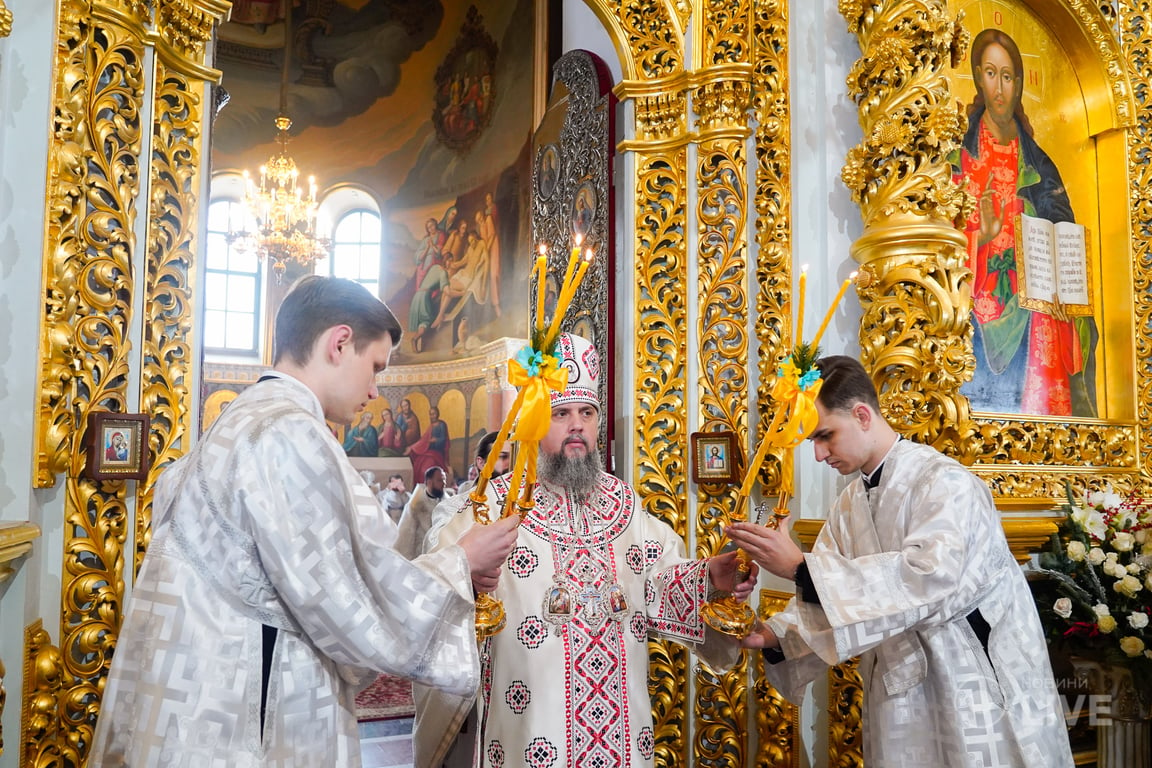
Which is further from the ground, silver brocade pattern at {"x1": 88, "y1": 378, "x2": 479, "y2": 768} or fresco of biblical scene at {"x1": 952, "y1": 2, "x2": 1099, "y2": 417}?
fresco of biblical scene at {"x1": 952, "y1": 2, "x2": 1099, "y2": 417}

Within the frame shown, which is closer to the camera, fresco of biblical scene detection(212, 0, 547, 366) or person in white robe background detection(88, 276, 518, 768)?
person in white robe background detection(88, 276, 518, 768)

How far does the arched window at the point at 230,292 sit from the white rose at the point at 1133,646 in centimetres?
1448

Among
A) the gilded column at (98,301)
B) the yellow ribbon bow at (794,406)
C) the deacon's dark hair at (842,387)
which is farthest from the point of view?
the deacon's dark hair at (842,387)

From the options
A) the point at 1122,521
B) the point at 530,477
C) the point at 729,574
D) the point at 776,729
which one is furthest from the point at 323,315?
the point at 1122,521

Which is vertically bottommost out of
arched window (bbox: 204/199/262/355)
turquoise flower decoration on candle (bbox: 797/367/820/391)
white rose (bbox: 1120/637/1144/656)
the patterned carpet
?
the patterned carpet

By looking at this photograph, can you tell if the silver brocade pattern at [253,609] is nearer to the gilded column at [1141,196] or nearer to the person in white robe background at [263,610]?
the person in white robe background at [263,610]

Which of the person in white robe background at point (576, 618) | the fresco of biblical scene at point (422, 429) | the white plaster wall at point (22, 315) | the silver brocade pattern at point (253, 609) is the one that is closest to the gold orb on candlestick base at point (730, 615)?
the person in white robe background at point (576, 618)

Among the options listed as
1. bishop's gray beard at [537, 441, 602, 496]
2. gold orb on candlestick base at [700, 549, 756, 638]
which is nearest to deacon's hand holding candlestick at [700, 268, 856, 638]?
gold orb on candlestick base at [700, 549, 756, 638]

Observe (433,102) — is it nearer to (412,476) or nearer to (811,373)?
(412,476)

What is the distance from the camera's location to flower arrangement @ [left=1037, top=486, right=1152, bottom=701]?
417cm

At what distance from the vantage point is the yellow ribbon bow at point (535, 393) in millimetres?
2346

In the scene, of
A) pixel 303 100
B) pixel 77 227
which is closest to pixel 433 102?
pixel 303 100

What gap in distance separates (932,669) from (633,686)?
3.43 ft

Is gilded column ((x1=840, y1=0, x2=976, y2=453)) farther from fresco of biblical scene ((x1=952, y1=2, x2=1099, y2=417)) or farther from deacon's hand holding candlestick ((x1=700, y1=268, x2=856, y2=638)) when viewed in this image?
deacon's hand holding candlestick ((x1=700, y1=268, x2=856, y2=638))
